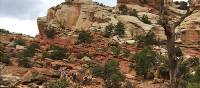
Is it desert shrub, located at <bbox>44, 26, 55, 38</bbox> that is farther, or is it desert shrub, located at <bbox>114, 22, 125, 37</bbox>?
desert shrub, located at <bbox>44, 26, 55, 38</bbox>

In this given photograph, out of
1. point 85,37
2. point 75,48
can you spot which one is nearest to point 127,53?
point 75,48

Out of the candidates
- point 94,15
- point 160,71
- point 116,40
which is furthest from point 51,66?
point 94,15

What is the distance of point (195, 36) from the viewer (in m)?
63.4

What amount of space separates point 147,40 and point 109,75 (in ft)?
68.7

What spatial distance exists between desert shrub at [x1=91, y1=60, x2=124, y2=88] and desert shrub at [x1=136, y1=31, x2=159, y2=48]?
1683cm

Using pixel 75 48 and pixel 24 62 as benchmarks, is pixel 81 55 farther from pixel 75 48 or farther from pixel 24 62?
pixel 24 62

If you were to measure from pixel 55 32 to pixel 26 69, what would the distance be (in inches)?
932

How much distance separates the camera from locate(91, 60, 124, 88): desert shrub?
36.7 m

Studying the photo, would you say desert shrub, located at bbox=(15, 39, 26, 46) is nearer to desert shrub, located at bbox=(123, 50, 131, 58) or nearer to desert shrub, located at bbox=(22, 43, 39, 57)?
desert shrub, located at bbox=(22, 43, 39, 57)

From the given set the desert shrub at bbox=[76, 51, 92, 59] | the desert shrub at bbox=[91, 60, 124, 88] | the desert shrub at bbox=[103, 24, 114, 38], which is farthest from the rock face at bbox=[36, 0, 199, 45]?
the desert shrub at bbox=[91, 60, 124, 88]

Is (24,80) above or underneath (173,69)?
underneath

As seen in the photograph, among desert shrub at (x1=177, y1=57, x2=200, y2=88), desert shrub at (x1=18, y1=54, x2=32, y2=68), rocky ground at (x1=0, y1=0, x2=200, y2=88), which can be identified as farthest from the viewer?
desert shrub at (x1=18, y1=54, x2=32, y2=68)

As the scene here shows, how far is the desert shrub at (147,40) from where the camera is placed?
58.1 m

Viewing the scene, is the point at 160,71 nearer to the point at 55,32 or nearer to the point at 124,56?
the point at 124,56
